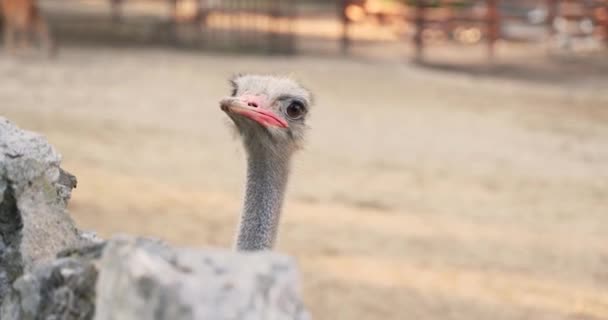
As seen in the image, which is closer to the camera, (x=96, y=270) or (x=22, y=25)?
(x=96, y=270)

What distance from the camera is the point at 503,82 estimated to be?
14.2m

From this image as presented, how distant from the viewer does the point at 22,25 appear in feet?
45.6

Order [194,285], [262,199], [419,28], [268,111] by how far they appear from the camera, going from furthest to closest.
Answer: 1. [419,28]
2. [268,111]
3. [262,199]
4. [194,285]

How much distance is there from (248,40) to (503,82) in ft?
12.4

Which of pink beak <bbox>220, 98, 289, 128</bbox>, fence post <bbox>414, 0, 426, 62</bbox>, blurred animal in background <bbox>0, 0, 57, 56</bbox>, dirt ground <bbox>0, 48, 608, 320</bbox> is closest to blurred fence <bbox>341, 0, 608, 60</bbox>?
fence post <bbox>414, 0, 426, 62</bbox>

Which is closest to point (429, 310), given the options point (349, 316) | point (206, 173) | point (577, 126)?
point (349, 316)

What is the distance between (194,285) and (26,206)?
75 cm

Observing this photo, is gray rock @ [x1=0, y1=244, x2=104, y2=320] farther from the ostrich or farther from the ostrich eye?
the ostrich eye

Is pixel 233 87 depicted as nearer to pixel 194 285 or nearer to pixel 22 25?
pixel 194 285

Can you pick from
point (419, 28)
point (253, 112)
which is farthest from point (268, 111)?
point (419, 28)

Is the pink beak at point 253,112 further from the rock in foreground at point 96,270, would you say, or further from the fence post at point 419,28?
the fence post at point 419,28

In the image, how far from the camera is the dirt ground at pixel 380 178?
21.0 ft

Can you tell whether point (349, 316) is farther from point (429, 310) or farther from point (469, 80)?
point (469, 80)

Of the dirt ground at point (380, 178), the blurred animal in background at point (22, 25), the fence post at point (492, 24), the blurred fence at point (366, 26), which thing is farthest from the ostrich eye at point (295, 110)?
the fence post at point (492, 24)
